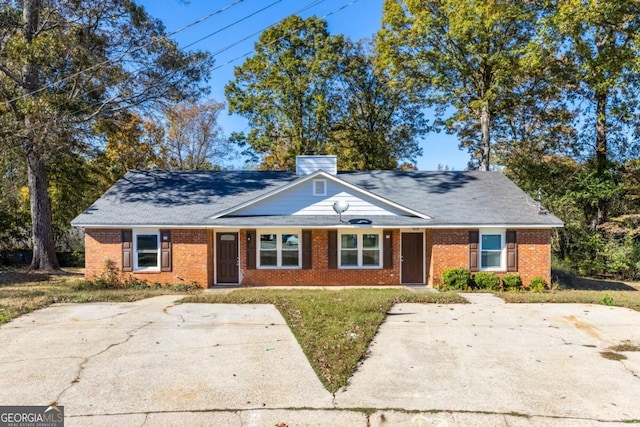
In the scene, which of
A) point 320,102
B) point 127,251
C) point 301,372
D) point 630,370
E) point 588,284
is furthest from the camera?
point 320,102

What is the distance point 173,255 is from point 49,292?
3.83 meters

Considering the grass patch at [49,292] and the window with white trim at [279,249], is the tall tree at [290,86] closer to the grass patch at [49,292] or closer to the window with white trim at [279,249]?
the window with white trim at [279,249]

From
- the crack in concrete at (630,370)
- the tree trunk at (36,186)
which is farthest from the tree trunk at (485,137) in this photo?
the tree trunk at (36,186)

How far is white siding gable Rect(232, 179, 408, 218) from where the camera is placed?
15453 mm

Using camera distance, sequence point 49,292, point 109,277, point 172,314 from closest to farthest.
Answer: point 172,314, point 49,292, point 109,277

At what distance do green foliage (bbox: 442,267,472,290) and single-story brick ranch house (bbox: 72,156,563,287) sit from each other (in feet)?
1.24

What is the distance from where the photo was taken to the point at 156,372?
6207 mm

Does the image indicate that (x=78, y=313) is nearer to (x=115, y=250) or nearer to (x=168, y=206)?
(x=115, y=250)

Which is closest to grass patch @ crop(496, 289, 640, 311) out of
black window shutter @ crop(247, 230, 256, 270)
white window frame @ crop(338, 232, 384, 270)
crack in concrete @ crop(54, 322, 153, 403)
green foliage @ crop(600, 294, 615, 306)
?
green foliage @ crop(600, 294, 615, 306)

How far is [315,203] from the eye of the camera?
15.6 meters

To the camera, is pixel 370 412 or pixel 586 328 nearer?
pixel 370 412

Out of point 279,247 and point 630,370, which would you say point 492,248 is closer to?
point 279,247

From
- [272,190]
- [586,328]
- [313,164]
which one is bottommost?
[586,328]

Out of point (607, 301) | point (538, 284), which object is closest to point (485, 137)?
point (538, 284)
